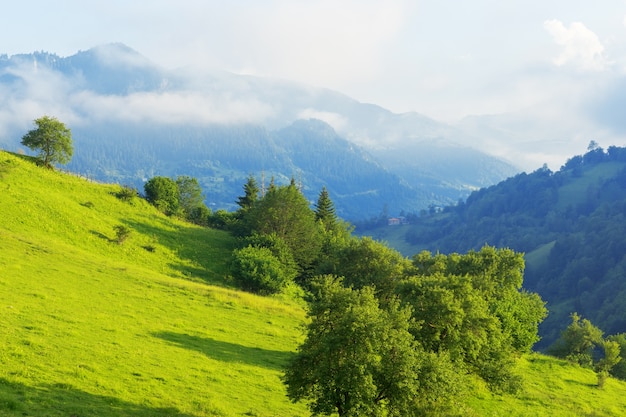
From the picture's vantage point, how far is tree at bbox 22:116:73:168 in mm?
75812

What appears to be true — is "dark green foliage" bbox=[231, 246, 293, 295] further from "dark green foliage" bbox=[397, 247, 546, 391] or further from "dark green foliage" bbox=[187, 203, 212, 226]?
"dark green foliage" bbox=[187, 203, 212, 226]

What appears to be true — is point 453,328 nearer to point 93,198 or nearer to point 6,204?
point 6,204

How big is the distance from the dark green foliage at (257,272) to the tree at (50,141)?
37788mm

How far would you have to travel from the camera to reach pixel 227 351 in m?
36.7

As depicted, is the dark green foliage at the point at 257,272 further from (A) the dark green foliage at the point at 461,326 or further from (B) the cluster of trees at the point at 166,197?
(B) the cluster of trees at the point at 166,197

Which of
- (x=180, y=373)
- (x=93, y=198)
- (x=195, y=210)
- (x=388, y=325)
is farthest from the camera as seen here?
(x=195, y=210)

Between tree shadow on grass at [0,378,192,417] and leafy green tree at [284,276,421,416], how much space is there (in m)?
7.15

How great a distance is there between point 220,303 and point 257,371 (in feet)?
61.3

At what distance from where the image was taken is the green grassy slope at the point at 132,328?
2433 centimetres

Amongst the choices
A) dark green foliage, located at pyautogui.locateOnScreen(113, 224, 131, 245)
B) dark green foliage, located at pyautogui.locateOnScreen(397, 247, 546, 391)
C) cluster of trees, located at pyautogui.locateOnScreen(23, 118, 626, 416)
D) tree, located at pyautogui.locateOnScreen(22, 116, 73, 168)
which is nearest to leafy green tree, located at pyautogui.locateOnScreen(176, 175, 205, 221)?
tree, located at pyautogui.locateOnScreen(22, 116, 73, 168)

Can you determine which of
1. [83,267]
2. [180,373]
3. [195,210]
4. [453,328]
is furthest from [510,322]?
[195,210]

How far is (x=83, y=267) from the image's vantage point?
49281mm

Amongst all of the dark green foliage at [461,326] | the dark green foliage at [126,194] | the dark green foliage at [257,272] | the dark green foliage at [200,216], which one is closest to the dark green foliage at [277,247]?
the dark green foliage at [257,272]

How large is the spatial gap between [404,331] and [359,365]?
335 cm
